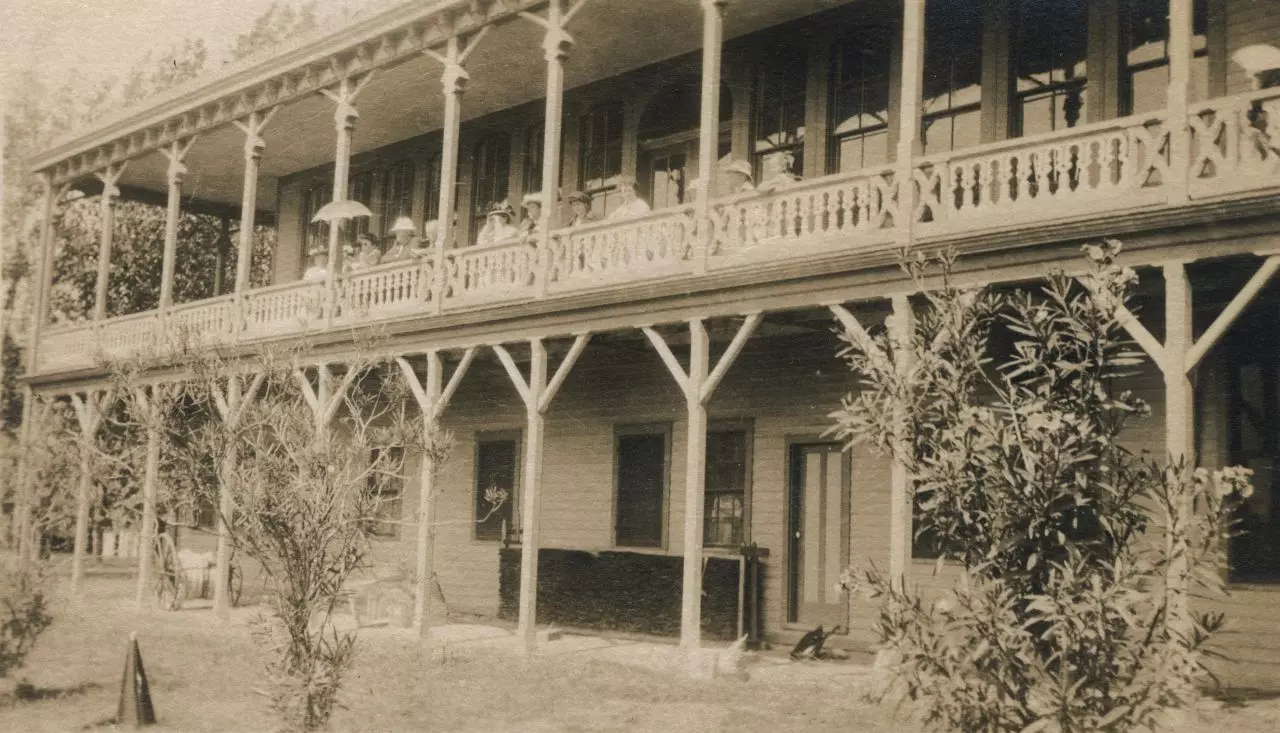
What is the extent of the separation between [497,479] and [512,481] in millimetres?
391

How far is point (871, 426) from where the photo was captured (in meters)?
4.82

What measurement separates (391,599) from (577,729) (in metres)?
7.76

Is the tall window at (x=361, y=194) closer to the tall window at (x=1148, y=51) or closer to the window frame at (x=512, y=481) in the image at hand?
the window frame at (x=512, y=481)

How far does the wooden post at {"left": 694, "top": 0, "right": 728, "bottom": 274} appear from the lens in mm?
12430

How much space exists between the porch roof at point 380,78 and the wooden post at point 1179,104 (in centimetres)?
586

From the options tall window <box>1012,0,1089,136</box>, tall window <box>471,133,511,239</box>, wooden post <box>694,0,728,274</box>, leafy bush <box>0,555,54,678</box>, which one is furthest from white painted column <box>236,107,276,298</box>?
tall window <box>1012,0,1089,136</box>

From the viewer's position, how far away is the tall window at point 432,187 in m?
21.0

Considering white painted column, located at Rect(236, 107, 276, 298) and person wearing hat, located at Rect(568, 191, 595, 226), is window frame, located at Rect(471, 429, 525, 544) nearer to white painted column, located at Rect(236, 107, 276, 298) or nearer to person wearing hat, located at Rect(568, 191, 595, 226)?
person wearing hat, located at Rect(568, 191, 595, 226)

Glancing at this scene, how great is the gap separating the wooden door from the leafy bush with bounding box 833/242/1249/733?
10.0m

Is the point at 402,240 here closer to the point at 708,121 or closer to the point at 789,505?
the point at 708,121

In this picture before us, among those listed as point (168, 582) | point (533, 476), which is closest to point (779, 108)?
point (533, 476)

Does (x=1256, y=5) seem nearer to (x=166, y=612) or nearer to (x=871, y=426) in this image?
(x=871, y=426)

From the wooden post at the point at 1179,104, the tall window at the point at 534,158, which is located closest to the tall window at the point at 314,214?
the tall window at the point at 534,158

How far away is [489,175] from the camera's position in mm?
19906
